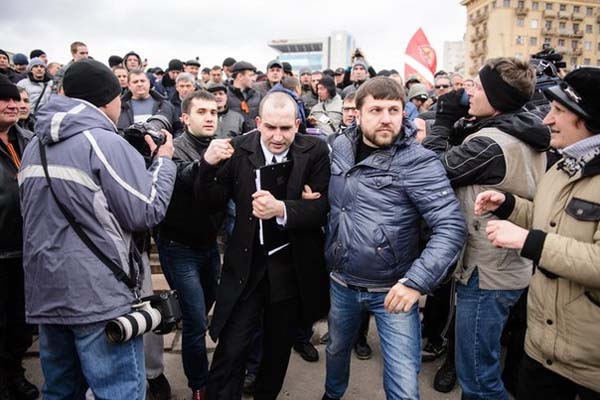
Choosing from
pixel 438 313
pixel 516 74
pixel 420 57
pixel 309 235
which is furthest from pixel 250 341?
pixel 420 57

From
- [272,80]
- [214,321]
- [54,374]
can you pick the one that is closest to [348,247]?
[214,321]

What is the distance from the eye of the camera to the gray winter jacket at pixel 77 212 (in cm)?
203

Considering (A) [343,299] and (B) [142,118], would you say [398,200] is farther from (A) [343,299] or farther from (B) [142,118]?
(B) [142,118]

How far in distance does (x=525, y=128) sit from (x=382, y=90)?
0.89 metres

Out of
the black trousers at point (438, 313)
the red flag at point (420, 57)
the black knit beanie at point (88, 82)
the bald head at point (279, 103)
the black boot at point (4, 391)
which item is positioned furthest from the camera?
the red flag at point (420, 57)

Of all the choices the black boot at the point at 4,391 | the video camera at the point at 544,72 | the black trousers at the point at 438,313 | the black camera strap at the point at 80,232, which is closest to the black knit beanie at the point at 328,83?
the video camera at the point at 544,72

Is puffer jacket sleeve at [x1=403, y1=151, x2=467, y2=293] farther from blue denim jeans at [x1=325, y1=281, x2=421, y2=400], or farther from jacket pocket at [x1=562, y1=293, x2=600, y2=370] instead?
jacket pocket at [x1=562, y1=293, x2=600, y2=370]

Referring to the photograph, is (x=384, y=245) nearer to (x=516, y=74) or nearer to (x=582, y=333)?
(x=582, y=333)

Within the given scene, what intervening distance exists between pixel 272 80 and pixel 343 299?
20.2ft

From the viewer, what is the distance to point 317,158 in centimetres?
281

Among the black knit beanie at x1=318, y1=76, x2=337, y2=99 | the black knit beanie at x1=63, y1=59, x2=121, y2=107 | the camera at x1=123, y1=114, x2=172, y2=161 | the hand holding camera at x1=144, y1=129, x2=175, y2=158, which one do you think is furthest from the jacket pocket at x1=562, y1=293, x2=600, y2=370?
the black knit beanie at x1=318, y1=76, x2=337, y2=99

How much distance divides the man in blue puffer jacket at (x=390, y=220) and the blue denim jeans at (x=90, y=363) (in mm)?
1303

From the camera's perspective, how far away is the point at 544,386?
6.84 ft

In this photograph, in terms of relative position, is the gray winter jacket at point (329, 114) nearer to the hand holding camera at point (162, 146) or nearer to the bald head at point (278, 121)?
the bald head at point (278, 121)
